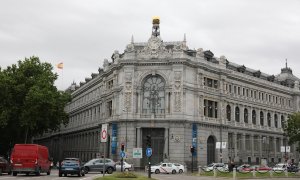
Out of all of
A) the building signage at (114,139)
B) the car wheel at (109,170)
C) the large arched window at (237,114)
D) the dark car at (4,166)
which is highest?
the large arched window at (237,114)

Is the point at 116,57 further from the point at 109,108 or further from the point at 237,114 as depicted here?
the point at 237,114

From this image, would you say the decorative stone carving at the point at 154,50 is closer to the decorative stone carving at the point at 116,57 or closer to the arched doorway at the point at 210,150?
the decorative stone carving at the point at 116,57

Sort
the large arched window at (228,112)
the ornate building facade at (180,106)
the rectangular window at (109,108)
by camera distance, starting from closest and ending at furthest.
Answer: the ornate building facade at (180,106) → the rectangular window at (109,108) → the large arched window at (228,112)

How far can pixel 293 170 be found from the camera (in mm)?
58344

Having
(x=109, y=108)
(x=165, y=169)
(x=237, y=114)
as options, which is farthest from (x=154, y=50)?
(x=237, y=114)

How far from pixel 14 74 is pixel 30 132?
35.0 ft

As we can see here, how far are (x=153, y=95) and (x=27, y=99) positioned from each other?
60.5 feet

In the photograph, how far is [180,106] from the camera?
209 feet

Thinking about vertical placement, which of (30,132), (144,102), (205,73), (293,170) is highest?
(205,73)

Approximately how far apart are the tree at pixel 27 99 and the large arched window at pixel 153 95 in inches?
539

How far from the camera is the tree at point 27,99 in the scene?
200 feet

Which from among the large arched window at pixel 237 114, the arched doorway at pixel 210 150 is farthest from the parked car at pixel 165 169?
the large arched window at pixel 237 114

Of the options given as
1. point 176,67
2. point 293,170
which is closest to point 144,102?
point 176,67

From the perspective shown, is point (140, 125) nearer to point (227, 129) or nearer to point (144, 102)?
point (144, 102)
